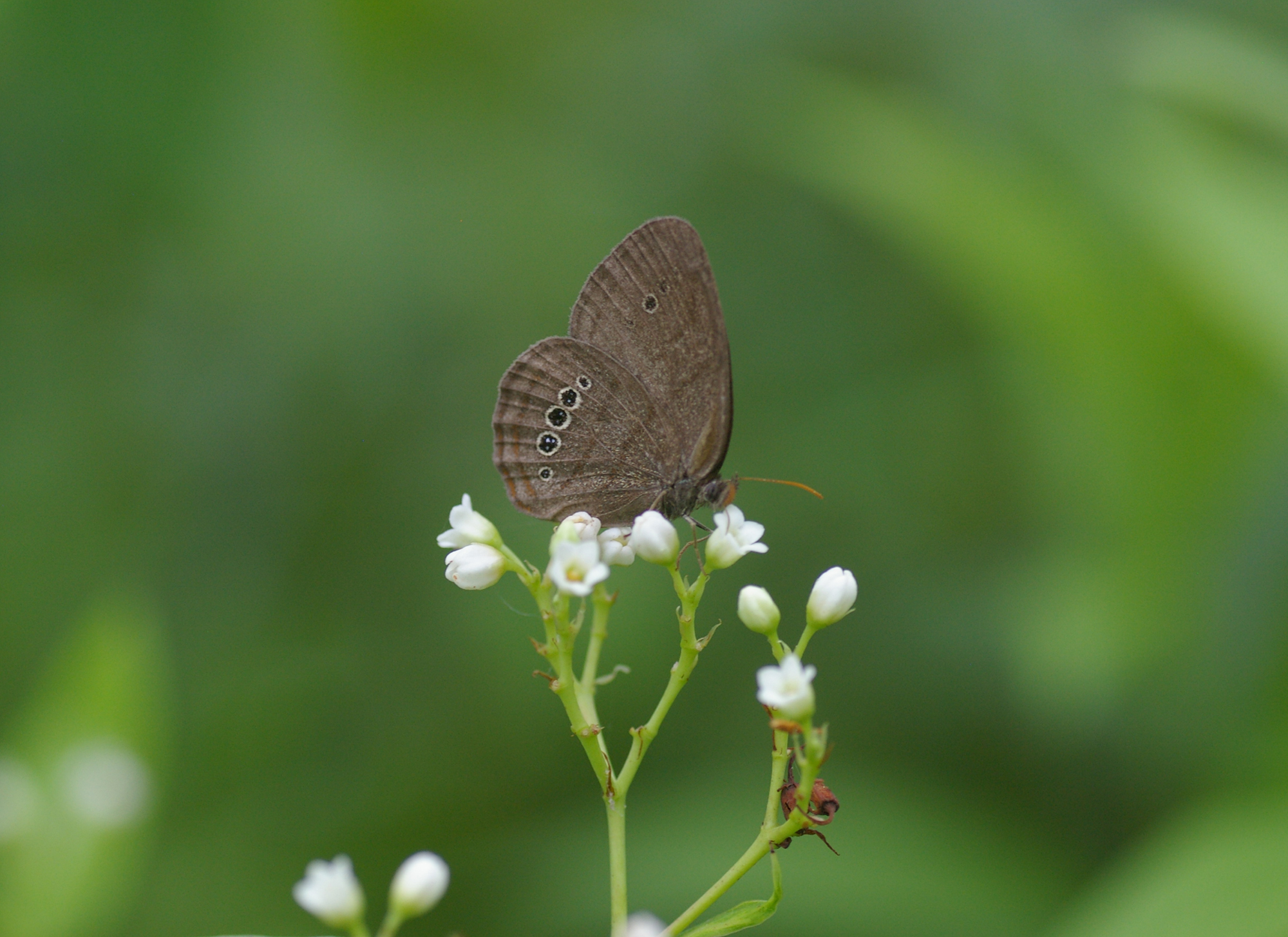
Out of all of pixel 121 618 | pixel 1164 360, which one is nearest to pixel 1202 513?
pixel 1164 360

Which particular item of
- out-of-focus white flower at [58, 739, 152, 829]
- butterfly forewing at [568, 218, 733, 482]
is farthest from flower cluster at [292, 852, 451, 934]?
out-of-focus white flower at [58, 739, 152, 829]

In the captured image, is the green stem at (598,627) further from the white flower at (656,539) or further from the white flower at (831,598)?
the white flower at (831,598)

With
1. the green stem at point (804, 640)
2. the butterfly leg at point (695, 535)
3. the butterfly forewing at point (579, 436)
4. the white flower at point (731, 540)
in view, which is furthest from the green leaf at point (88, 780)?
the green stem at point (804, 640)

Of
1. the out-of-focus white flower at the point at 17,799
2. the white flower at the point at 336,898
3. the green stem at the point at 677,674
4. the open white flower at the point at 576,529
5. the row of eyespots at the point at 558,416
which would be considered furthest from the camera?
the out-of-focus white flower at the point at 17,799

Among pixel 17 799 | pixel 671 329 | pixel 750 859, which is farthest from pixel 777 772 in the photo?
pixel 17 799

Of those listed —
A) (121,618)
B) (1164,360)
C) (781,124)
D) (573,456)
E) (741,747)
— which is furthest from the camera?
(781,124)

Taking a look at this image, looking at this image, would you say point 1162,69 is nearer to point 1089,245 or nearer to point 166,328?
point 1089,245

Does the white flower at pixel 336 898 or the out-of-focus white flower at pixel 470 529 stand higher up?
the out-of-focus white flower at pixel 470 529
